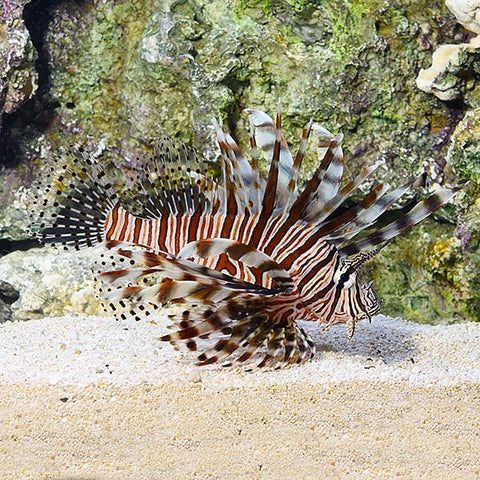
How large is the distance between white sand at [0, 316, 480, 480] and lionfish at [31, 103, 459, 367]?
0.75ft

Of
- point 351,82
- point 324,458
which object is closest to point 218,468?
point 324,458

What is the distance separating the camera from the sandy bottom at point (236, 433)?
8.45ft

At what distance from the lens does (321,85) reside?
4992mm

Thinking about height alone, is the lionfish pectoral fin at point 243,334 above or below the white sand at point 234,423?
above

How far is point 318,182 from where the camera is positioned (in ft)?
10.8

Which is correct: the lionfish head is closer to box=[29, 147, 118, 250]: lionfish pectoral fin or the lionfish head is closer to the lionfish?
the lionfish

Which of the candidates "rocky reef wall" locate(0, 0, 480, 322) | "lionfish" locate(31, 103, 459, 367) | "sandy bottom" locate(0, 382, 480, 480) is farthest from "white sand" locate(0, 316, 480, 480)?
"rocky reef wall" locate(0, 0, 480, 322)

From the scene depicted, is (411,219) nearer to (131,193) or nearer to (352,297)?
(352,297)

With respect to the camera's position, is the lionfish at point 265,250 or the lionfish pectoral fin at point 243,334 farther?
the lionfish pectoral fin at point 243,334

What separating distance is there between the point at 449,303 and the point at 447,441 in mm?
2438

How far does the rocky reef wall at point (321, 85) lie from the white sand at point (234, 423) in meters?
2.26

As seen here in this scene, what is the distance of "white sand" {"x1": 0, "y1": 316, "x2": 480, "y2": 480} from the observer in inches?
102

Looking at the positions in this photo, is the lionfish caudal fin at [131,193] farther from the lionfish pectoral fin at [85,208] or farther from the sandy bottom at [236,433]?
the sandy bottom at [236,433]

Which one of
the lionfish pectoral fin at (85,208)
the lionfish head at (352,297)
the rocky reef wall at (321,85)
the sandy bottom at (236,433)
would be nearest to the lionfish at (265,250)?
the lionfish head at (352,297)
